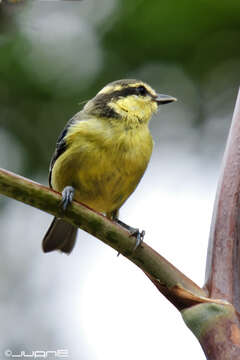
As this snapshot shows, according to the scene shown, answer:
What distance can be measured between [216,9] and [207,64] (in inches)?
24.6

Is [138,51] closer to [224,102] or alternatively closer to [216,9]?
[216,9]

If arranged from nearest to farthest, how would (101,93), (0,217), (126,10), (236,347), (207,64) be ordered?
(236,347) < (126,10) < (101,93) < (207,64) < (0,217)

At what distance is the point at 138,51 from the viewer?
3102 mm

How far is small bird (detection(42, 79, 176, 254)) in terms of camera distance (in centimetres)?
267

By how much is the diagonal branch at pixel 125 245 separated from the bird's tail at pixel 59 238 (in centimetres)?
201

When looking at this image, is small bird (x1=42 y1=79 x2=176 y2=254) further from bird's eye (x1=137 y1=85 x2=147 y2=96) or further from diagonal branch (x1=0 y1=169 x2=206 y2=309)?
diagonal branch (x1=0 y1=169 x2=206 y2=309)

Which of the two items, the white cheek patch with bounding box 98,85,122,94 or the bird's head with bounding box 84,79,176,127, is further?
the white cheek patch with bounding box 98,85,122,94

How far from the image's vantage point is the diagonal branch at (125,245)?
102 centimetres

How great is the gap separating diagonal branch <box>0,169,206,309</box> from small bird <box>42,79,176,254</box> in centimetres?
160

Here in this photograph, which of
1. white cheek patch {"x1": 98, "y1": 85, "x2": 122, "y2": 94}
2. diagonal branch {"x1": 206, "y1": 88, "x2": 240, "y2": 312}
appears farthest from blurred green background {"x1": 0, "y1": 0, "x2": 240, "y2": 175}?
diagonal branch {"x1": 206, "y1": 88, "x2": 240, "y2": 312}

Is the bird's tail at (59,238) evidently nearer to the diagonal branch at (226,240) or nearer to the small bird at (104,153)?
the small bird at (104,153)

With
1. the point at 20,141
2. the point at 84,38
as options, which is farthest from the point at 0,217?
the point at 84,38

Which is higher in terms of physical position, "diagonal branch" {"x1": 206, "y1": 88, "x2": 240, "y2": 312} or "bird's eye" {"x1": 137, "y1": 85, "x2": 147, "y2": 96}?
"bird's eye" {"x1": 137, "y1": 85, "x2": 147, "y2": 96}

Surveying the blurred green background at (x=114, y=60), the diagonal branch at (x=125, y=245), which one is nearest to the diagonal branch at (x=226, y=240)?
the diagonal branch at (x=125, y=245)
